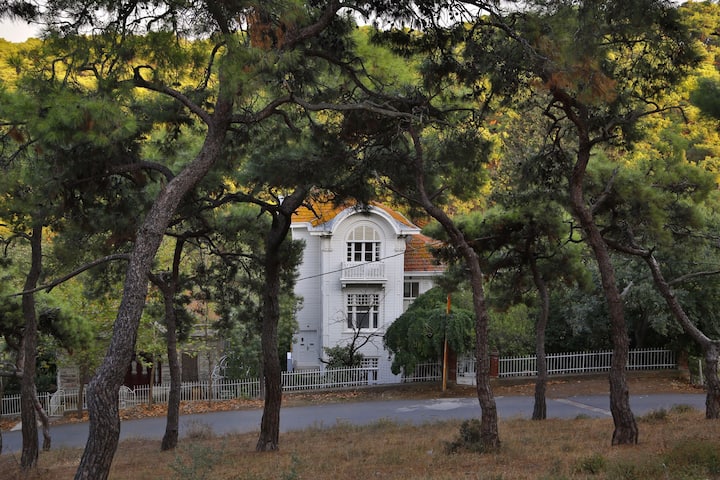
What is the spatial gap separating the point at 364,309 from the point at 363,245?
3135 mm

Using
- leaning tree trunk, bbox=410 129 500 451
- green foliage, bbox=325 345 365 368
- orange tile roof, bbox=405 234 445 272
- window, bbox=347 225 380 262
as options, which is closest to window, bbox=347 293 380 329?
green foliage, bbox=325 345 365 368

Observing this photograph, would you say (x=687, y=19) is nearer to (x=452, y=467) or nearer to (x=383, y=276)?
(x=452, y=467)

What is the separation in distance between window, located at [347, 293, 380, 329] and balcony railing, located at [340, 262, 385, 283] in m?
1.01

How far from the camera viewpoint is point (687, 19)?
11.8m

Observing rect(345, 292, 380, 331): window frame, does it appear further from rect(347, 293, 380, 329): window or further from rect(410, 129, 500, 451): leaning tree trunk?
rect(410, 129, 500, 451): leaning tree trunk

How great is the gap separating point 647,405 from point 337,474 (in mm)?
17345

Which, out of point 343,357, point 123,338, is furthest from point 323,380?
point 123,338

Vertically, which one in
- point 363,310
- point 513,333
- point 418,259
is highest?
point 418,259

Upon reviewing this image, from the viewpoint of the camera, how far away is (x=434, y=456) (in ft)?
40.6

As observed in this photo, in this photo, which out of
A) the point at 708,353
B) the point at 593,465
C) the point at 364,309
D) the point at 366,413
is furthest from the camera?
the point at 364,309

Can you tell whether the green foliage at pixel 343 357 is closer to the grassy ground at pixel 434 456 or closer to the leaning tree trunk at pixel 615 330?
the grassy ground at pixel 434 456

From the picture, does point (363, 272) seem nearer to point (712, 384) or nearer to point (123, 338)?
point (712, 384)

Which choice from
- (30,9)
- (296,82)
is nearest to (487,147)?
(296,82)

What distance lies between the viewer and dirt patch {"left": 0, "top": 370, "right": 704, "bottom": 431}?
30.5m
